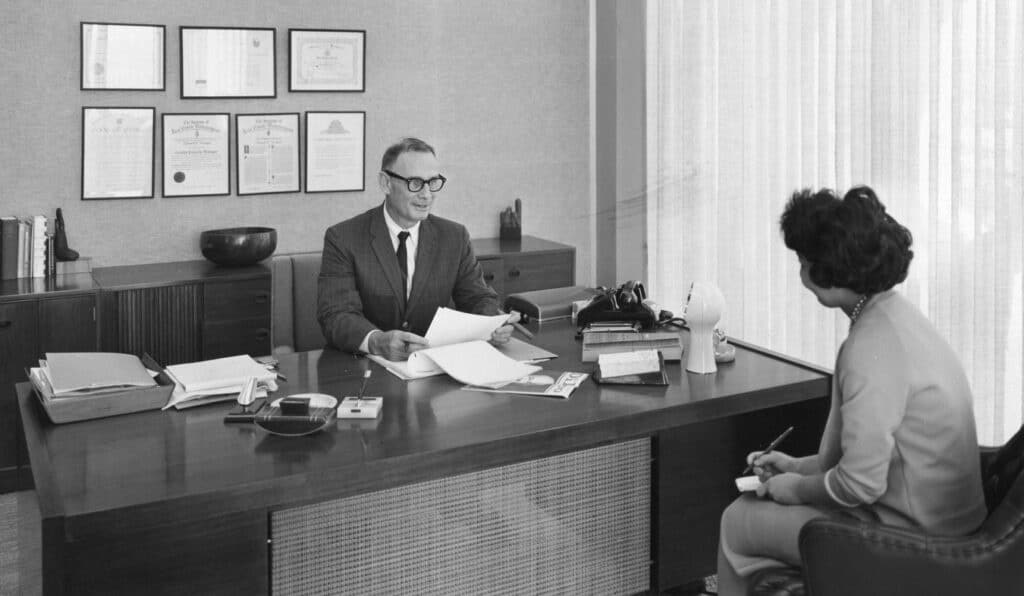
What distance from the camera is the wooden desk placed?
213cm

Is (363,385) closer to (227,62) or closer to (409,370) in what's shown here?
(409,370)

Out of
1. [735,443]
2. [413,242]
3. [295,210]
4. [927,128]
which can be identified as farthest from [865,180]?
[295,210]

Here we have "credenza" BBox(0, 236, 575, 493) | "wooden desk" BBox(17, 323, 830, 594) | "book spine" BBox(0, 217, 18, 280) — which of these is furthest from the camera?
"book spine" BBox(0, 217, 18, 280)

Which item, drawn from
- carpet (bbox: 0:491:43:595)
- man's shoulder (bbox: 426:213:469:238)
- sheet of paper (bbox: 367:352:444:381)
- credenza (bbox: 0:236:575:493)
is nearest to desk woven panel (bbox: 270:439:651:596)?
sheet of paper (bbox: 367:352:444:381)

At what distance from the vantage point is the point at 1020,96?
3.44m

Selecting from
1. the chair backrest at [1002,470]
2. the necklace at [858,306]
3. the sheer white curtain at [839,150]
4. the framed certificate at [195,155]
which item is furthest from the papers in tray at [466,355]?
the framed certificate at [195,155]

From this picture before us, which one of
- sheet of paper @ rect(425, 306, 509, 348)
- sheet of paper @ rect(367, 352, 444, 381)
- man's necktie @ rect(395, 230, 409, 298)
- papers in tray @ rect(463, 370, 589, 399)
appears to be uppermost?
man's necktie @ rect(395, 230, 409, 298)

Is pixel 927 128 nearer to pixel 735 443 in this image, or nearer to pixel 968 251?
pixel 968 251

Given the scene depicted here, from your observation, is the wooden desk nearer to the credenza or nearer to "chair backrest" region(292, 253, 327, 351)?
"chair backrest" region(292, 253, 327, 351)

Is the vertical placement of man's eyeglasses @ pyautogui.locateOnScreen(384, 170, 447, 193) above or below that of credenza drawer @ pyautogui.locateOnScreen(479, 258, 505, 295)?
above

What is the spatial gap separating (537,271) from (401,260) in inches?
72.8

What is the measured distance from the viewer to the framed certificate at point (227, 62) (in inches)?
195

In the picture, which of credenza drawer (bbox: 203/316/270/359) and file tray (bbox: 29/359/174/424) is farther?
credenza drawer (bbox: 203/316/270/359)

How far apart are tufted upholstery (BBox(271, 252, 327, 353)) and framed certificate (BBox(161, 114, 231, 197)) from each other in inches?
56.8
